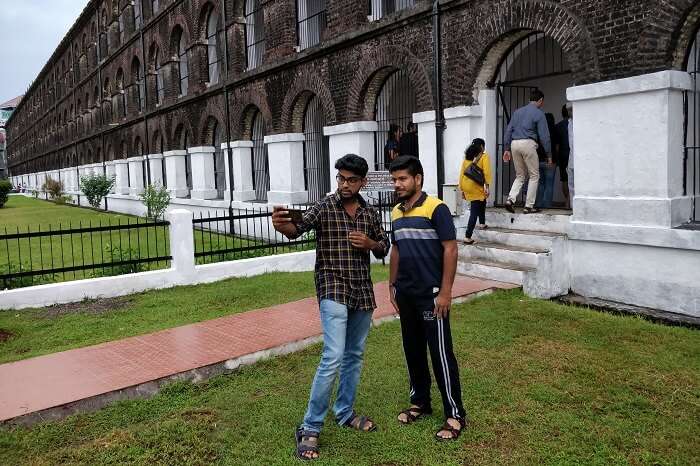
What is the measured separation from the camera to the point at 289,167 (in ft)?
47.1

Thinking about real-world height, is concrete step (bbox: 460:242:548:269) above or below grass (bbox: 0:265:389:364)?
above

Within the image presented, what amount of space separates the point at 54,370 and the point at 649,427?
478 centimetres

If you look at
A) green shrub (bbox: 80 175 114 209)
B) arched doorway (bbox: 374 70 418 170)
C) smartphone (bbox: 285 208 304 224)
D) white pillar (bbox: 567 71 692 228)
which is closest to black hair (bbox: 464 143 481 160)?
white pillar (bbox: 567 71 692 228)

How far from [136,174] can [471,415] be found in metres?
24.9

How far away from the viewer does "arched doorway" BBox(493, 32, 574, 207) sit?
975cm

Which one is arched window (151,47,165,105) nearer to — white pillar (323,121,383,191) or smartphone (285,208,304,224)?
white pillar (323,121,383,191)

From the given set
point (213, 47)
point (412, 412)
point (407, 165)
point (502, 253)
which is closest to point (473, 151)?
point (502, 253)

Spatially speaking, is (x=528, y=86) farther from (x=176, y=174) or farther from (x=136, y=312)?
(x=176, y=174)

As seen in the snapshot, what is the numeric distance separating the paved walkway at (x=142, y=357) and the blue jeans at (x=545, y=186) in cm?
362

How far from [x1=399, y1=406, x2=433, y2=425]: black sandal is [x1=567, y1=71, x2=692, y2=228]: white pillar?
13.4 ft

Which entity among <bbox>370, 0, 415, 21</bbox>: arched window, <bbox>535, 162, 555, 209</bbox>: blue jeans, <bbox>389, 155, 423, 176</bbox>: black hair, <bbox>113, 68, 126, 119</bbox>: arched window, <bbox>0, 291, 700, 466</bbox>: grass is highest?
<bbox>113, 68, 126, 119</bbox>: arched window

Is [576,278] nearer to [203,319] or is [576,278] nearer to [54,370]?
[203,319]

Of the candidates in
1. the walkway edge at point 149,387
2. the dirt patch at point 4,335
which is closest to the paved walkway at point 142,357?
the walkway edge at point 149,387

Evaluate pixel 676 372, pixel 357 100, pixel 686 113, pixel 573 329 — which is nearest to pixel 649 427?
pixel 676 372
